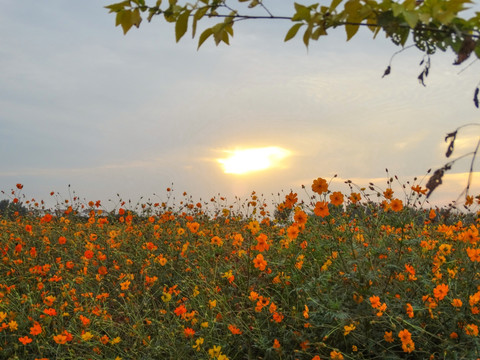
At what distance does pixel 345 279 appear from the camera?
11.7ft

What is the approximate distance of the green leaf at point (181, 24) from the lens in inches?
79.4

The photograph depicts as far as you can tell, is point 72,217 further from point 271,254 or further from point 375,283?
point 375,283

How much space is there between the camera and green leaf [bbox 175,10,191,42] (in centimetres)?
202

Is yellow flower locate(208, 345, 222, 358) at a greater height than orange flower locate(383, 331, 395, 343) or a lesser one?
lesser

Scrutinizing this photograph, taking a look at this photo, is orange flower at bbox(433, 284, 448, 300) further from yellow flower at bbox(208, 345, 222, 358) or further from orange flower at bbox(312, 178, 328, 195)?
yellow flower at bbox(208, 345, 222, 358)

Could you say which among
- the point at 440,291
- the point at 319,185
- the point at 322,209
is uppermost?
the point at 319,185

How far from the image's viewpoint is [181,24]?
6.63 ft

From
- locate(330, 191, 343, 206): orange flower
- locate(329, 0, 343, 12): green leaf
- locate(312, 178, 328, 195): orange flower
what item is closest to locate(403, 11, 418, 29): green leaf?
locate(329, 0, 343, 12): green leaf

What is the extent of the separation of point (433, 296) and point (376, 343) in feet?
1.98

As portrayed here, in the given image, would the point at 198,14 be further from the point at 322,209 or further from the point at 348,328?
the point at 348,328

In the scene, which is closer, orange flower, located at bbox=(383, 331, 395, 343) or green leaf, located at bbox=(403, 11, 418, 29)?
green leaf, located at bbox=(403, 11, 418, 29)

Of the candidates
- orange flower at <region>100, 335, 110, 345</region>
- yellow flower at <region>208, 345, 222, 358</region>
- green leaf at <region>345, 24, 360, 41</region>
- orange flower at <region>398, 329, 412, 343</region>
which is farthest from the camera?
orange flower at <region>100, 335, 110, 345</region>

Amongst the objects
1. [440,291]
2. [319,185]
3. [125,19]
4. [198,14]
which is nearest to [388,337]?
[440,291]

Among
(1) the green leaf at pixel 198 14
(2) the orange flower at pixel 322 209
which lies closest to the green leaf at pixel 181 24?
(1) the green leaf at pixel 198 14
